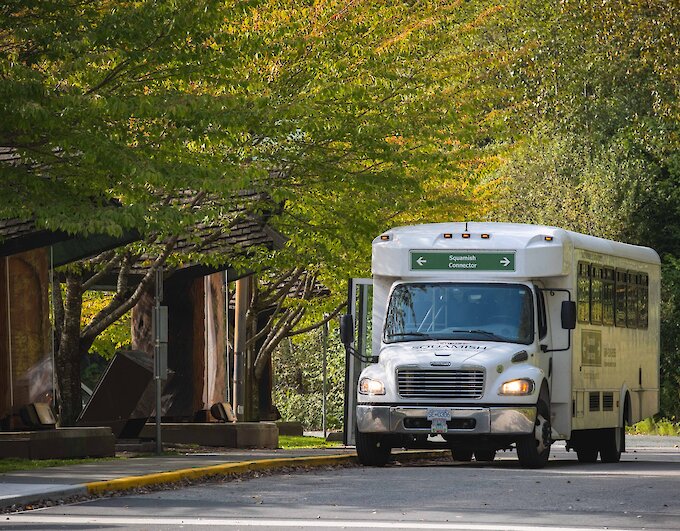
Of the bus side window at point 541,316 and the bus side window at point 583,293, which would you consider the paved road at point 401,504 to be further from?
the bus side window at point 583,293

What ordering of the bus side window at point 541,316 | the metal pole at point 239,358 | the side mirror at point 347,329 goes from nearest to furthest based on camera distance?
the bus side window at point 541,316 → the side mirror at point 347,329 → the metal pole at point 239,358

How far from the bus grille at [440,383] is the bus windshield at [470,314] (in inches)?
25.9

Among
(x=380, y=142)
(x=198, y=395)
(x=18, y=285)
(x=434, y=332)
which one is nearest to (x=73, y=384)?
(x=198, y=395)

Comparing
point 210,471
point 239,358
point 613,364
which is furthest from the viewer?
point 239,358

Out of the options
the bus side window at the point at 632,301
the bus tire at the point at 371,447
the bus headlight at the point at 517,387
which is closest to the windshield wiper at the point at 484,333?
the bus headlight at the point at 517,387

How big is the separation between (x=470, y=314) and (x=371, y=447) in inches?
85.6

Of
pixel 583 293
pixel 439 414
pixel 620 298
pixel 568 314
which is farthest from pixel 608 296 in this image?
pixel 439 414

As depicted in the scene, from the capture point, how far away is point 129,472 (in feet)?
60.2

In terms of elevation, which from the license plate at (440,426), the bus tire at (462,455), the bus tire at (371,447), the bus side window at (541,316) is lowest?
the bus tire at (462,455)

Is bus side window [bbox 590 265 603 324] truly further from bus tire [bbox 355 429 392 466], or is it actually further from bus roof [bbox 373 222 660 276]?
bus tire [bbox 355 429 392 466]

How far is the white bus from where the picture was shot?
20781 mm

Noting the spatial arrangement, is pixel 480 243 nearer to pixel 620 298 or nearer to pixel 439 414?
pixel 439 414

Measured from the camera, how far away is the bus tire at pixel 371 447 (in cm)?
2178

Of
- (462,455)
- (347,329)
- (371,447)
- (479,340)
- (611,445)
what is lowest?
(462,455)
